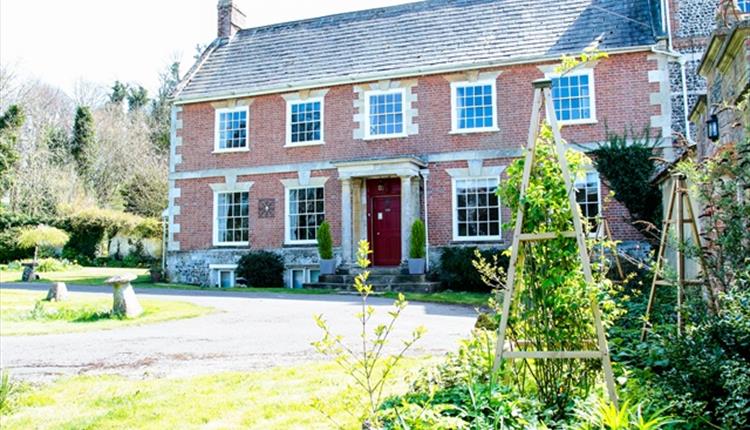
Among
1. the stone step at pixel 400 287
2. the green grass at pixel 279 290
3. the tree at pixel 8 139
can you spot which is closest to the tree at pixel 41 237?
the green grass at pixel 279 290

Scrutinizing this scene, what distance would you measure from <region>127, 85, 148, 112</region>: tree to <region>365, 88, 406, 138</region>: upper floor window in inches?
1459

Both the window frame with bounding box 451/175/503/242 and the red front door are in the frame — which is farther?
the red front door

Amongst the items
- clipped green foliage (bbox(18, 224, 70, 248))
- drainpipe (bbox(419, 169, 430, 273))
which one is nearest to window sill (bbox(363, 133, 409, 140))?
drainpipe (bbox(419, 169, 430, 273))

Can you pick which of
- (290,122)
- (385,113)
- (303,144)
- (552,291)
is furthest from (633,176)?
(290,122)

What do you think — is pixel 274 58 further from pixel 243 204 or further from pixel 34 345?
pixel 34 345

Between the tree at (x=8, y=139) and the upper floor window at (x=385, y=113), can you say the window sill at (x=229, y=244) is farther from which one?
the tree at (x=8, y=139)

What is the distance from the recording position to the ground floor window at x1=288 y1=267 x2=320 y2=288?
1844cm

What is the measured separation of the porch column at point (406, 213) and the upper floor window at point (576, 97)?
473 centimetres

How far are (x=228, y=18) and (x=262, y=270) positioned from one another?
35.5 ft

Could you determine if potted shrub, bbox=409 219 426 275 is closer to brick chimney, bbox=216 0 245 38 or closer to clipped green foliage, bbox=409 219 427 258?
clipped green foliage, bbox=409 219 427 258

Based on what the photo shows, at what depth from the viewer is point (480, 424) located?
3.21m

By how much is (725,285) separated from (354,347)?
4690 millimetres

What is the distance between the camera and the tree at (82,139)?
1574 inches

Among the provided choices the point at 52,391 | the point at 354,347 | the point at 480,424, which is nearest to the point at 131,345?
the point at 52,391
